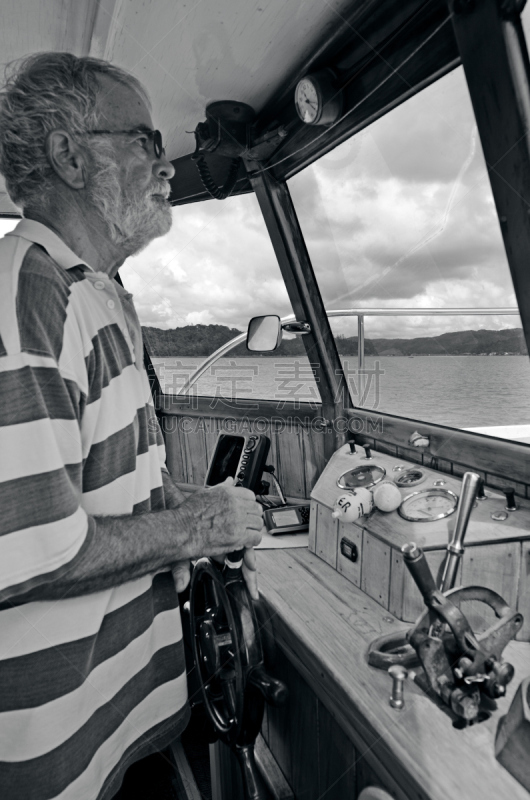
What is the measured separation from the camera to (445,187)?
1.67 m

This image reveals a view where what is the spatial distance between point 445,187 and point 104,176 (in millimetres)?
1086

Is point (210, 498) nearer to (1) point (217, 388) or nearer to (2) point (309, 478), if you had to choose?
(2) point (309, 478)

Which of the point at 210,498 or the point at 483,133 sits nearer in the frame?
the point at 210,498

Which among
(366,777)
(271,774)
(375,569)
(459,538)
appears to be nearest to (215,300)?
(375,569)

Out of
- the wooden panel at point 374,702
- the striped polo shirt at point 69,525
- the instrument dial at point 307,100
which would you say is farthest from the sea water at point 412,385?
the striped polo shirt at point 69,525

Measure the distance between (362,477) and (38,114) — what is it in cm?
132

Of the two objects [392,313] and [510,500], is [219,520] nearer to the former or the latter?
[510,500]

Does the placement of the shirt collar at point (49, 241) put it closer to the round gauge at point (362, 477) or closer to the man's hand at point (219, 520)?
the man's hand at point (219, 520)

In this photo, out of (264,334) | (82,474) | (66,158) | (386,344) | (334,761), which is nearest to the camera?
(82,474)

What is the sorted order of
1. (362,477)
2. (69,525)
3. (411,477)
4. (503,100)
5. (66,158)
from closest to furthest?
(69,525), (66,158), (503,100), (411,477), (362,477)

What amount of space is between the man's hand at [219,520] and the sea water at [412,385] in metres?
0.82

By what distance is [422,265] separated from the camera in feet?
6.68

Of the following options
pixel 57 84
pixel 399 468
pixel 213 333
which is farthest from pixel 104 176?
pixel 213 333

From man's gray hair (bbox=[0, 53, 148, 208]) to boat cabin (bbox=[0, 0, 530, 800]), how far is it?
1.84ft
